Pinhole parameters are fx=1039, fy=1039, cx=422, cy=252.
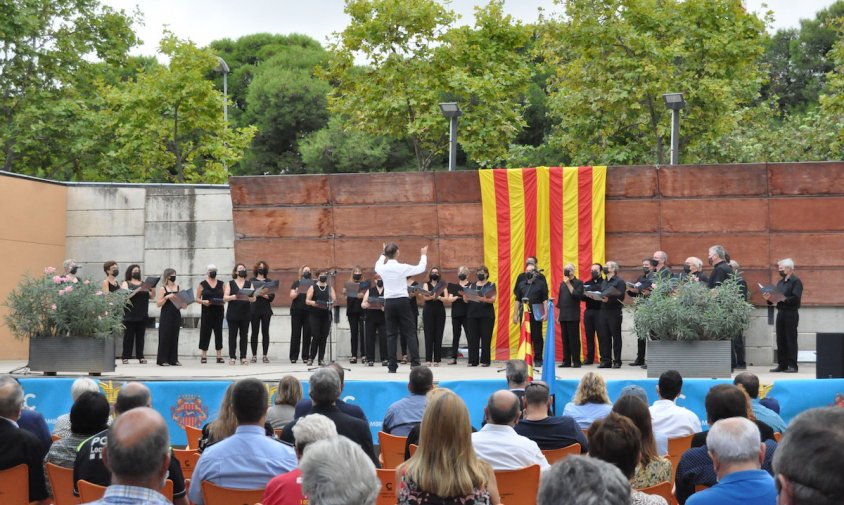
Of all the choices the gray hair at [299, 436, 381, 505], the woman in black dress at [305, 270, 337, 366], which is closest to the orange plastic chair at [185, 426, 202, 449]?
the gray hair at [299, 436, 381, 505]

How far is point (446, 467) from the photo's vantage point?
12.9ft

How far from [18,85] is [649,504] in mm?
27892

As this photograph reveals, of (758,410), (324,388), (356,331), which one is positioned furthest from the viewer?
(356,331)

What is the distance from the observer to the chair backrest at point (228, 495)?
14.9ft

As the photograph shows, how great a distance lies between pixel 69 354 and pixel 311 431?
8885 millimetres

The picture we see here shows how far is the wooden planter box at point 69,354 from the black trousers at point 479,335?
198 inches

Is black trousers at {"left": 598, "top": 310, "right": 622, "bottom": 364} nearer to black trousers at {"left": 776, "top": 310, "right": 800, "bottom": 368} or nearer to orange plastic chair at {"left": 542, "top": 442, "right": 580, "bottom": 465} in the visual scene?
black trousers at {"left": 776, "top": 310, "right": 800, "bottom": 368}

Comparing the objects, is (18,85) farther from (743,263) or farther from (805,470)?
(805,470)

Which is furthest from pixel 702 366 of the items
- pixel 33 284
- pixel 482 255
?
pixel 33 284

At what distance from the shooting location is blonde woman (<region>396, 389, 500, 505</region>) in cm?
390

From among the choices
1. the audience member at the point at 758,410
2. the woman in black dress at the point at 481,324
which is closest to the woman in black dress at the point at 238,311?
the woman in black dress at the point at 481,324

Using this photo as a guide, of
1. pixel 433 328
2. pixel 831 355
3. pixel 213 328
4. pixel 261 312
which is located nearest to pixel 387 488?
pixel 831 355

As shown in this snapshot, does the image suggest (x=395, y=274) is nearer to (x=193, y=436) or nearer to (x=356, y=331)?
(x=356, y=331)

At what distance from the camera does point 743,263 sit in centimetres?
1535
